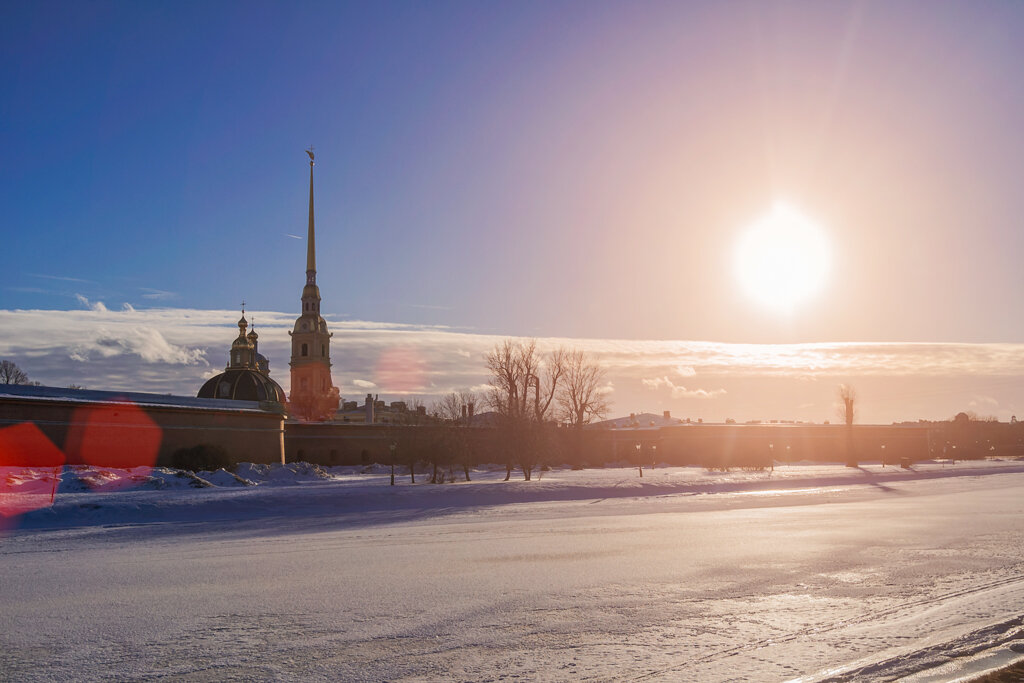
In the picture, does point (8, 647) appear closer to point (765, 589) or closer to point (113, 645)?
point (113, 645)

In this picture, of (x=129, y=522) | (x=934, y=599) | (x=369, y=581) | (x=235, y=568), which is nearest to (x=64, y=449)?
(x=129, y=522)

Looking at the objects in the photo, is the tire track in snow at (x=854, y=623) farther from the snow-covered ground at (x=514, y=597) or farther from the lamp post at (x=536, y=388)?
the lamp post at (x=536, y=388)

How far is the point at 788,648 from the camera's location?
7168mm

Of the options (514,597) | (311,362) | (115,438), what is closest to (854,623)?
(514,597)

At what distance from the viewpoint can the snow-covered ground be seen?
6855 mm

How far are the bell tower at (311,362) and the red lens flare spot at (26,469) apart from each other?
62305 mm

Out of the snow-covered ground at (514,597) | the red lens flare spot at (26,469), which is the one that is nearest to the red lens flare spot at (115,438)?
the red lens flare spot at (26,469)

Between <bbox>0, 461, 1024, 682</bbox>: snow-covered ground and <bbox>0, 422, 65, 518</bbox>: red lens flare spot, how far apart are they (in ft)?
7.94

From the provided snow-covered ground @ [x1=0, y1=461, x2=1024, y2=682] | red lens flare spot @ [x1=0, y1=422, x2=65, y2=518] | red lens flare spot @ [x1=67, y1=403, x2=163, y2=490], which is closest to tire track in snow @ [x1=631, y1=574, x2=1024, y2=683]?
snow-covered ground @ [x1=0, y1=461, x2=1024, y2=682]

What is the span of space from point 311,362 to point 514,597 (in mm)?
99120

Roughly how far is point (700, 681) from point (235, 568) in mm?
8420

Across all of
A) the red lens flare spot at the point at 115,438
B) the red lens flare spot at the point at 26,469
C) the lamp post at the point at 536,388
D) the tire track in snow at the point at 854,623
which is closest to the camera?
the tire track in snow at the point at 854,623

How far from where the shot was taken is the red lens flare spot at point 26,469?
2272 cm

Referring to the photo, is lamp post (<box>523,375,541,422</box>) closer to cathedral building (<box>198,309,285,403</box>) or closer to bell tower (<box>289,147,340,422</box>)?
cathedral building (<box>198,309,285,403</box>)
